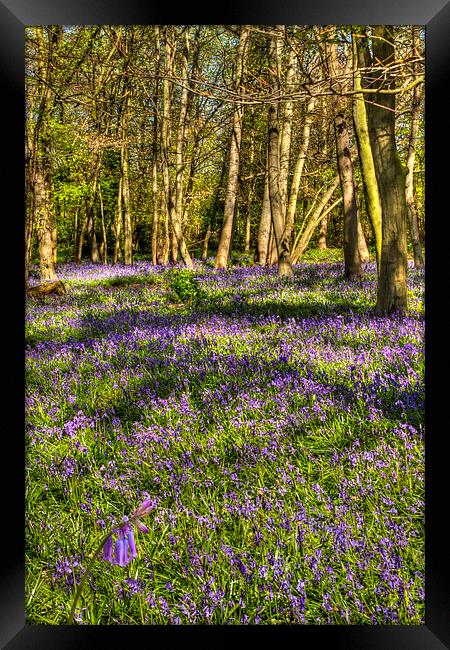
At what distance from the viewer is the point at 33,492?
256cm

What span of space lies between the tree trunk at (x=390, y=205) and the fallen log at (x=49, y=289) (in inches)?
150

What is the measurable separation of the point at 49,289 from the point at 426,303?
446 cm

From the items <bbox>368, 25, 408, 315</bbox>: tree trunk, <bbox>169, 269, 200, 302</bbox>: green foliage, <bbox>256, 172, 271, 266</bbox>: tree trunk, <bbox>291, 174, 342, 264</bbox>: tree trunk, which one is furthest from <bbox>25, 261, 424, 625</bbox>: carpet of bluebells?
<bbox>256, 172, 271, 266</bbox>: tree trunk

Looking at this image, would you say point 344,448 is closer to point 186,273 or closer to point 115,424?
point 115,424

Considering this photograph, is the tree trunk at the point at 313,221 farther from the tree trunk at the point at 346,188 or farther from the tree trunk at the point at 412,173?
the tree trunk at the point at 412,173

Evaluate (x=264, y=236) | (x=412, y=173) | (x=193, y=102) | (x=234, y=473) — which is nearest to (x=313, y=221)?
(x=193, y=102)

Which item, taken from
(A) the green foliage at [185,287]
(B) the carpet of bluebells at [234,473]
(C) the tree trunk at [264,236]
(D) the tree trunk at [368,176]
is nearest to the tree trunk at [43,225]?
(B) the carpet of bluebells at [234,473]

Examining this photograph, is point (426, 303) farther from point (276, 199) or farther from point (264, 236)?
point (264, 236)

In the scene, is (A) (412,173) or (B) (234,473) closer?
(B) (234,473)

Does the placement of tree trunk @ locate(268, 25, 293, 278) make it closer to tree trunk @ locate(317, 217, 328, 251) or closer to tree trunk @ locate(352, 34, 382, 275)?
tree trunk @ locate(352, 34, 382, 275)

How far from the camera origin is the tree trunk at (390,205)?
4641 millimetres

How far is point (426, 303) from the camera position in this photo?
241 centimetres

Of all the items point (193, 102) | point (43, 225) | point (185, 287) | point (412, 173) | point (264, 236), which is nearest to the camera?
point (412, 173)
